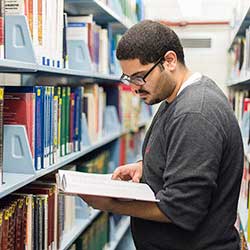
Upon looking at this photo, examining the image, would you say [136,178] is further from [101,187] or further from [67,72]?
[67,72]

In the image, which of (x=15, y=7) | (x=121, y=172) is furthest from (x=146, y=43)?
(x=121, y=172)

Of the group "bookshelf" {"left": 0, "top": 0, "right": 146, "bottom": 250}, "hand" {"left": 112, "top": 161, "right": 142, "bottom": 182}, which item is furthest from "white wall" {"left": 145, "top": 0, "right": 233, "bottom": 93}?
"hand" {"left": 112, "top": 161, "right": 142, "bottom": 182}

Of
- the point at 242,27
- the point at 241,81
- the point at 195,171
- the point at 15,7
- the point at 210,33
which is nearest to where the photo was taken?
the point at 195,171

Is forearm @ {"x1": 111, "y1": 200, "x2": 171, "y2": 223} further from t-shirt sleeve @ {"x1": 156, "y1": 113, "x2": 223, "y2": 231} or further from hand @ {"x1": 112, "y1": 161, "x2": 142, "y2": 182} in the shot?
hand @ {"x1": 112, "y1": 161, "x2": 142, "y2": 182}

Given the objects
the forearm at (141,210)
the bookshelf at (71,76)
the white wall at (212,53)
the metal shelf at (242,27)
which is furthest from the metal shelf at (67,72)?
the white wall at (212,53)

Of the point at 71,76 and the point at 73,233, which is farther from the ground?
the point at 71,76

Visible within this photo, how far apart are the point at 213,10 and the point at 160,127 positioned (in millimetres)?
3378

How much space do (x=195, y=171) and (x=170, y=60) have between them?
38 centimetres

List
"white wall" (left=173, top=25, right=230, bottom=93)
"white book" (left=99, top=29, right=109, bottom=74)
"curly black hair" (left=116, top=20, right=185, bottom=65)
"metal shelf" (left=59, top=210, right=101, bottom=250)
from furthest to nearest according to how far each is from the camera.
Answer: "white wall" (left=173, top=25, right=230, bottom=93), "white book" (left=99, top=29, right=109, bottom=74), "metal shelf" (left=59, top=210, right=101, bottom=250), "curly black hair" (left=116, top=20, right=185, bottom=65)

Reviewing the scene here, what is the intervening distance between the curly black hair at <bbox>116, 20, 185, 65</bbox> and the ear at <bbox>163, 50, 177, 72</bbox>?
0.01 metres

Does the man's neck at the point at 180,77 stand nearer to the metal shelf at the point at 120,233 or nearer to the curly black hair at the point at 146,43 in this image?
the curly black hair at the point at 146,43

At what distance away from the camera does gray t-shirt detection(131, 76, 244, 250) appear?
1322 mm

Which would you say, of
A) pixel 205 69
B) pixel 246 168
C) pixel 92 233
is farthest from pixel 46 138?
pixel 205 69

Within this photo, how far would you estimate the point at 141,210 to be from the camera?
142cm
